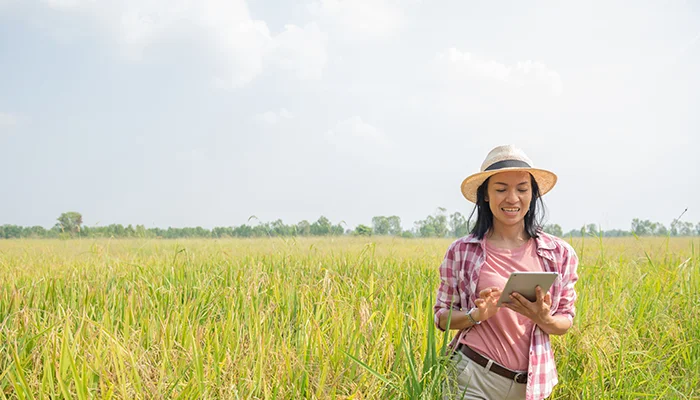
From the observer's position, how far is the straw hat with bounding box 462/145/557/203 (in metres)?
2.21

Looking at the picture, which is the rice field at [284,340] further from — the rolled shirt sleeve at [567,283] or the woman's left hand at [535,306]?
the rolled shirt sleeve at [567,283]

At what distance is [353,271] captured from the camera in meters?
5.32

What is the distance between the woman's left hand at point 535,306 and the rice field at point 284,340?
0.47 metres

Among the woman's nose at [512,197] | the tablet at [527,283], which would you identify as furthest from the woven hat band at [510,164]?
the tablet at [527,283]

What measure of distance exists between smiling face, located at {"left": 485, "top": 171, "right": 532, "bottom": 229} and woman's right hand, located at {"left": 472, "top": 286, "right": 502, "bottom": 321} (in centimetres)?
35

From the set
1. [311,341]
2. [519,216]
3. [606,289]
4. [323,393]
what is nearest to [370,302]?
[311,341]

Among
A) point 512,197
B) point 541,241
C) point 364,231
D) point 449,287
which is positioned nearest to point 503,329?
point 449,287

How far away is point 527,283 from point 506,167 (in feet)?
Answer: 1.79

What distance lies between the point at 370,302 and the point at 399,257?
9.38 feet

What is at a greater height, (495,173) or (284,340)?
(495,173)

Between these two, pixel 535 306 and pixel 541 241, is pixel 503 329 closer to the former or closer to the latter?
pixel 535 306

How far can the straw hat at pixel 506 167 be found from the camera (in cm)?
221

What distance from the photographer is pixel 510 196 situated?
2.18 m

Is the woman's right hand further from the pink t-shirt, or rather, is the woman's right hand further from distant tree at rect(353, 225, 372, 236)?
distant tree at rect(353, 225, 372, 236)
